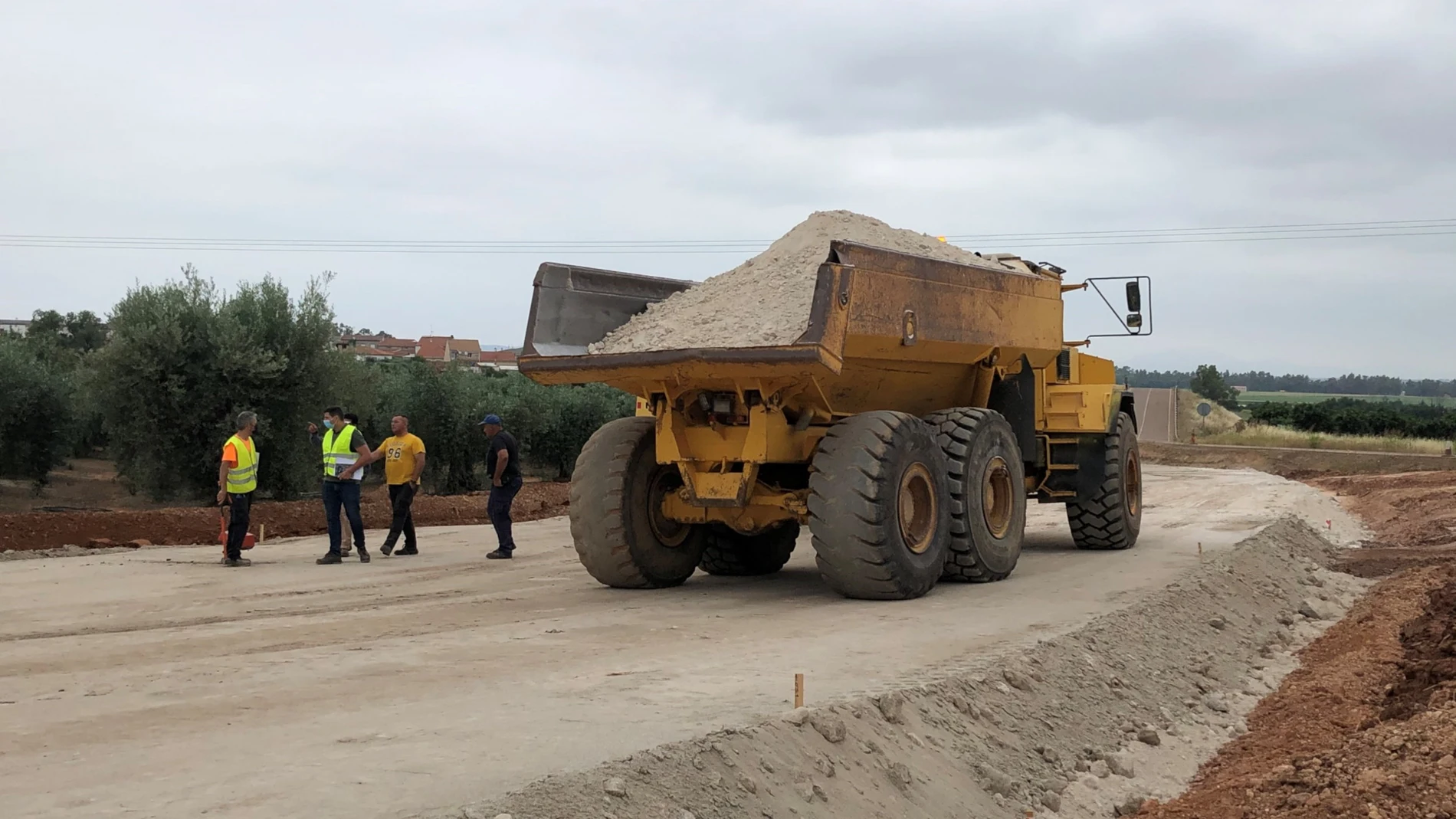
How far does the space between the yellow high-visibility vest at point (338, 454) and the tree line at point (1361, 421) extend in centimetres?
4463

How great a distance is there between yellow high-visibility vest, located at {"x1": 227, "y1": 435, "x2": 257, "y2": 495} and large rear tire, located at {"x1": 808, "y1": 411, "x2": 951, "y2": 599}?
21.3ft

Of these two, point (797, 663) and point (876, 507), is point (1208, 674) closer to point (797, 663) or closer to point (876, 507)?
point (876, 507)

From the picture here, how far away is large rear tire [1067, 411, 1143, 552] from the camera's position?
13898 mm

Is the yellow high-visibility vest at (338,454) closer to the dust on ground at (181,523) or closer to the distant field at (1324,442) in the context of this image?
the dust on ground at (181,523)

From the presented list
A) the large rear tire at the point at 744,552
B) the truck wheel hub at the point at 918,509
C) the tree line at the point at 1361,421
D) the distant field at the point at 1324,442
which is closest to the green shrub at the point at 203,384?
the large rear tire at the point at 744,552

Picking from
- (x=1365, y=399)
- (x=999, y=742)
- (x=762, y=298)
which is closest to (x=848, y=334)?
(x=762, y=298)

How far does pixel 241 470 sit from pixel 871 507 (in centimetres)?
707

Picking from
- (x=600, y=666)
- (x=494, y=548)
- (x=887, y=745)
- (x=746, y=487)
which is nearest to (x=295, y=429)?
(x=494, y=548)

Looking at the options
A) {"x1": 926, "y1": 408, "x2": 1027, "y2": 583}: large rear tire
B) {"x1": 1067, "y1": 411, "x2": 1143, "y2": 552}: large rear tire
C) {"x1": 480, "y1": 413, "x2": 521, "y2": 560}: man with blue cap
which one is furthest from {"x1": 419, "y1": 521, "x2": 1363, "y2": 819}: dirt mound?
{"x1": 480, "y1": 413, "x2": 521, "y2": 560}: man with blue cap

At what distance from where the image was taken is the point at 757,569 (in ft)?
41.2

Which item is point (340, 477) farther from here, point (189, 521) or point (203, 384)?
point (203, 384)

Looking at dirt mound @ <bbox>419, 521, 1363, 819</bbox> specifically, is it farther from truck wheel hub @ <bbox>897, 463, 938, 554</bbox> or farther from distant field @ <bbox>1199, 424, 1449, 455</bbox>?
distant field @ <bbox>1199, 424, 1449, 455</bbox>

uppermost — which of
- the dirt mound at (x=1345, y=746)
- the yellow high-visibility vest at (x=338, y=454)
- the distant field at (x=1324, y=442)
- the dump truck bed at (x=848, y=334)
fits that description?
the dump truck bed at (x=848, y=334)

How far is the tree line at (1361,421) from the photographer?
5059cm
